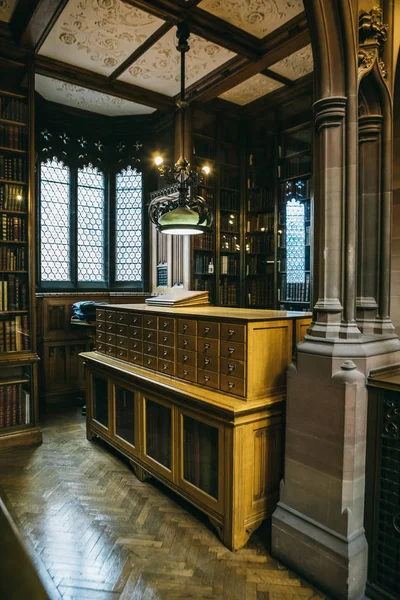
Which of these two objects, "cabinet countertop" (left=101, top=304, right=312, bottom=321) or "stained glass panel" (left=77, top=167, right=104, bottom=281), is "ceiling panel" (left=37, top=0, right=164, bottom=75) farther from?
"cabinet countertop" (left=101, top=304, right=312, bottom=321)

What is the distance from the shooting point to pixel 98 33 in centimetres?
378

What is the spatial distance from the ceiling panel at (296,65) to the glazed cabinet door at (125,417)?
12.4 ft

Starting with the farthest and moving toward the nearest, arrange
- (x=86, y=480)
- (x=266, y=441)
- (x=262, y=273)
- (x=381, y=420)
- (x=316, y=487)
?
(x=262, y=273) → (x=86, y=480) → (x=266, y=441) → (x=316, y=487) → (x=381, y=420)

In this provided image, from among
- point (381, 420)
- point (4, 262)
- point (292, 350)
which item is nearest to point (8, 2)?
point (4, 262)

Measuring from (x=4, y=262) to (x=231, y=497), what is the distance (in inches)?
118

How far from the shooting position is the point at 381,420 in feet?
6.52

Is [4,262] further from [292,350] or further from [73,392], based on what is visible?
[292,350]

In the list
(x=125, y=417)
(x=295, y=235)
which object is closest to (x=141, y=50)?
(x=295, y=235)

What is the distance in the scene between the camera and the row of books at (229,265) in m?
5.61

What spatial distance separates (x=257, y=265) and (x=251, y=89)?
224cm

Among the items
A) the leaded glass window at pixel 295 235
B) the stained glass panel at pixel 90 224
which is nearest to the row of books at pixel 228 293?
the leaded glass window at pixel 295 235

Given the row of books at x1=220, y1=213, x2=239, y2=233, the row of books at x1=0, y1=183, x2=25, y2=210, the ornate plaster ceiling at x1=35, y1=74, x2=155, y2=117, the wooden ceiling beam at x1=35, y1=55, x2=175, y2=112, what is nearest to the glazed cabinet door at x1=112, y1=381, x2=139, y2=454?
the row of books at x1=0, y1=183, x2=25, y2=210

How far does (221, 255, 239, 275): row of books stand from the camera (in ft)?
18.4

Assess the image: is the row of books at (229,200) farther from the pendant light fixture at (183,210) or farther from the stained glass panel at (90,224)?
the pendant light fixture at (183,210)
